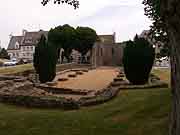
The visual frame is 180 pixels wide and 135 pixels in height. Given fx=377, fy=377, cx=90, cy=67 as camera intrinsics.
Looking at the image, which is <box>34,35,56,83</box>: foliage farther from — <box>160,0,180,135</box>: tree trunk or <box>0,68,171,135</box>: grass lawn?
<box>160,0,180,135</box>: tree trunk

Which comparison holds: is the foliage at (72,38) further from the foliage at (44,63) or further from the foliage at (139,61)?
the foliage at (139,61)

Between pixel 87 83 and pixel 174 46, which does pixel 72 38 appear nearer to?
pixel 87 83

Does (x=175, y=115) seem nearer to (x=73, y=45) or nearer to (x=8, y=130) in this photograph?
(x=8, y=130)

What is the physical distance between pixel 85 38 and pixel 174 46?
56.1 m

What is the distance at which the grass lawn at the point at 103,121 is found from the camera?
33.1ft

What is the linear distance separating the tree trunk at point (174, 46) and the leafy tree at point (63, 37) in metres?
53.8

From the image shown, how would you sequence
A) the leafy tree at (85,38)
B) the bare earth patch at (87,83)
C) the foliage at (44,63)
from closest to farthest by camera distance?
the bare earth patch at (87,83) < the foliage at (44,63) < the leafy tree at (85,38)

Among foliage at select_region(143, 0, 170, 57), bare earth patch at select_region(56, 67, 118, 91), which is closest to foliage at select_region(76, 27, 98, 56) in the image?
bare earth patch at select_region(56, 67, 118, 91)

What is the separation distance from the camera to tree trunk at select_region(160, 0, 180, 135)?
495 centimetres

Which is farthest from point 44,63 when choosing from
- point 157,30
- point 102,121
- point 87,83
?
point 102,121

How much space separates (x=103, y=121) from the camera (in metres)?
11.4

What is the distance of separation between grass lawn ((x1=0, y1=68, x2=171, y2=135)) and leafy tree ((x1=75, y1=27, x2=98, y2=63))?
47.3 meters

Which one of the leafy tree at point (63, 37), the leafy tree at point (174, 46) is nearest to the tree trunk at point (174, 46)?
the leafy tree at point (174, 46)

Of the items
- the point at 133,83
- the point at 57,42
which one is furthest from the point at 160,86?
the point at 57,42
